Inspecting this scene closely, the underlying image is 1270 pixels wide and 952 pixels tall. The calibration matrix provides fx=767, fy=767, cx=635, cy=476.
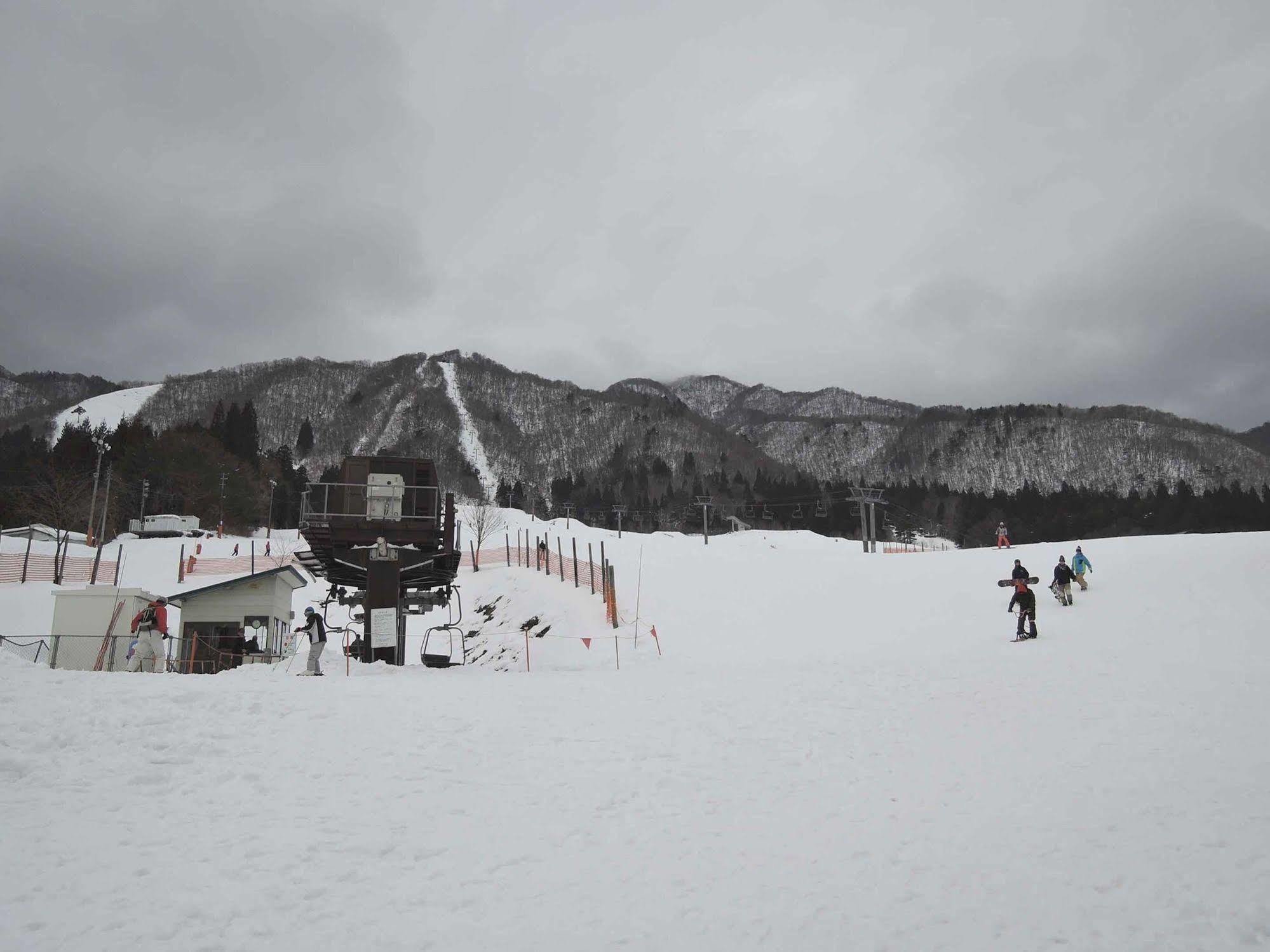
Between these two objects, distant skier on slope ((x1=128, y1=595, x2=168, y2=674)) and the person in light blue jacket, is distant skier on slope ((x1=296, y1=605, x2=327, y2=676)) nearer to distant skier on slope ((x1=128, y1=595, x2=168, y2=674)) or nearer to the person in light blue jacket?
distant skier on slope ((x1=128, y1=595, x2=168, y2=674))

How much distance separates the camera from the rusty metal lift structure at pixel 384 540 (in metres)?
22.8

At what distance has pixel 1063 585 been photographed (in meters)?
24.1

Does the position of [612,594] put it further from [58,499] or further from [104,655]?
[58,499]

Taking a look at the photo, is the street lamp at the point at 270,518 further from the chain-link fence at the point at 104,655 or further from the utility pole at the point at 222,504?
the chain-link fence at the point at 104,655

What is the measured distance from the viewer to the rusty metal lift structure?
22797 mm

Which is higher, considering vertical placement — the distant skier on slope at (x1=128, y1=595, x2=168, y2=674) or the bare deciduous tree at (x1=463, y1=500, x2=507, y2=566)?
the bare deciduous tree at (x1=463, y1=500, x2=507, y2=566)

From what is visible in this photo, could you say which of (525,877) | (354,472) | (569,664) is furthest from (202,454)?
(525,877)

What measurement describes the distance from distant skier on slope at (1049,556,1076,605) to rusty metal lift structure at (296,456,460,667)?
1906 centimetres

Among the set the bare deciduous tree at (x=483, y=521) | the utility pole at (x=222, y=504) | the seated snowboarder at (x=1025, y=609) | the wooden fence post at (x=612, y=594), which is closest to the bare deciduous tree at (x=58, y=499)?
the utility pole at (x=222, y=504)

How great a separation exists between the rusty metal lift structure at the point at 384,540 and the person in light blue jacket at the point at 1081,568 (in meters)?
20.8

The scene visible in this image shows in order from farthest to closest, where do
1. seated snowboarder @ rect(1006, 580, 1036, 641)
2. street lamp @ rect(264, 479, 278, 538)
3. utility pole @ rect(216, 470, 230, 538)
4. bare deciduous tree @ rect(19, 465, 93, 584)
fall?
street lamp @ rect(264, 479, 278, 538), utility pole @ rect(216, 470, 230, 538), bare deciduous tree @ rect(19, 465, 93, 584), seated snowboarder @ rect(1006, 580, 1036, 641)

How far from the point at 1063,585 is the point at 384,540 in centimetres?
2106

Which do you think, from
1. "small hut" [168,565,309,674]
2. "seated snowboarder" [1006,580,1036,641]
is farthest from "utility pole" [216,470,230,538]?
"seated snowboarder" [1006,580,1036,641]

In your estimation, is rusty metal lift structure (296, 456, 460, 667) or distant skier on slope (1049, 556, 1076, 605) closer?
Answer: rusty metal lift structure (296, 456, 460, 667)
